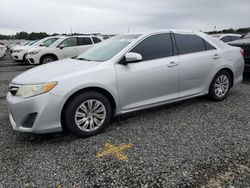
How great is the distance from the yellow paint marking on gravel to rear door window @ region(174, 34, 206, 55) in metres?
2.22

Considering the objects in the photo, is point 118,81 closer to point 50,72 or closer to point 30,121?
point 50,72

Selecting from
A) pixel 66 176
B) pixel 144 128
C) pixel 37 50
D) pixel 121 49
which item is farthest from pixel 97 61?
pixel 37 50

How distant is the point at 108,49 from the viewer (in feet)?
15.8

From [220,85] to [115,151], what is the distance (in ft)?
10.2

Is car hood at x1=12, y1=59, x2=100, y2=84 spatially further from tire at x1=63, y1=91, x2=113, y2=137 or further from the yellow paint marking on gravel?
the yellow paint marking on gravel

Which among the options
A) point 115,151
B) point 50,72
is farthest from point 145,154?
point 50,72

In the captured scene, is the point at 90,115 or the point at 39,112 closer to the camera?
the point at 39,112

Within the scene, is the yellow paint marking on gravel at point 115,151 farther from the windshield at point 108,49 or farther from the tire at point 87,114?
the windshield at point 108,49

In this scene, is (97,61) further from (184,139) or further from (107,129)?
(184,139)

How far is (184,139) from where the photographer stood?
3.86m

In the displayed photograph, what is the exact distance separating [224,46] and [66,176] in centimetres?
430

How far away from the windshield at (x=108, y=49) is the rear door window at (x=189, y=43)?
0.87 metres

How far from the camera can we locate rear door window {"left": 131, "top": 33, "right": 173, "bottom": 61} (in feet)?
15.1

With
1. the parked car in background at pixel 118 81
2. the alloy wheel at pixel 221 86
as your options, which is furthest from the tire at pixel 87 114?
the alloy wheel at pixel 221 86
